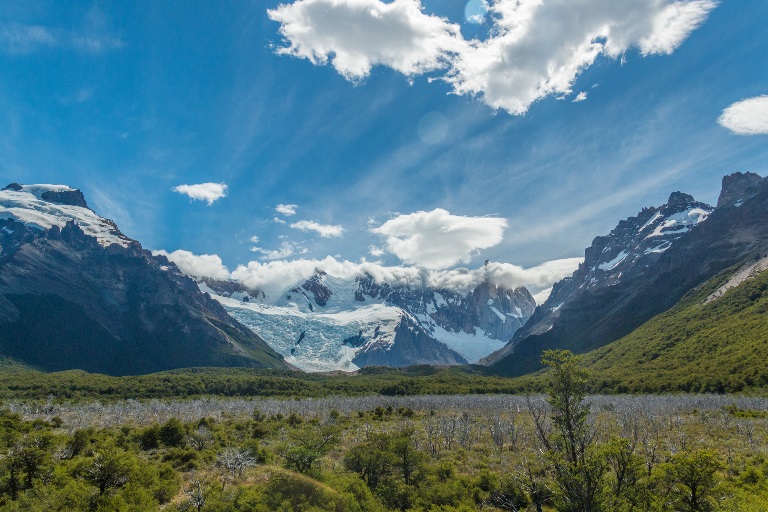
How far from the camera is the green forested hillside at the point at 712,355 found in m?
130

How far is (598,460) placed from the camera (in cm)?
2088

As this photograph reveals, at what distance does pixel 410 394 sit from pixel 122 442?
13514 cm

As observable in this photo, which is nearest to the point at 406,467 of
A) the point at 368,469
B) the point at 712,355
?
the point at 368,469

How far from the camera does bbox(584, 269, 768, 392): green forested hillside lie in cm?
13050

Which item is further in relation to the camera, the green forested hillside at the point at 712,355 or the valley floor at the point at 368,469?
the green forested hillside at the point at 712,355

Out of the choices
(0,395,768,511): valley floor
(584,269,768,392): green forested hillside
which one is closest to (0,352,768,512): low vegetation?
(0,395,768,511): valley floor

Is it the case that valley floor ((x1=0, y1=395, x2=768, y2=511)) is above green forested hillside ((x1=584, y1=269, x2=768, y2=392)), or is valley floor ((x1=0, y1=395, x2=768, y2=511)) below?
below

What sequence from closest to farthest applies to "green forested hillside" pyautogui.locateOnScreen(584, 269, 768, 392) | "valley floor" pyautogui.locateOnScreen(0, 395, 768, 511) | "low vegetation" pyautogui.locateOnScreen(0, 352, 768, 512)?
"low vegetation" pyautogui.locateOnScreen(0, 352, 768, 512) < "valley floor" pyautogui.locateOnScreen(0, 395, 768, 511) < "green forested hillside" pyautogui.locateOnScreen(584, 269, 768, 392)

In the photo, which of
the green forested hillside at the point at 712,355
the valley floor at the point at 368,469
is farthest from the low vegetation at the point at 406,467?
the green forested hillside at the point at 712,355

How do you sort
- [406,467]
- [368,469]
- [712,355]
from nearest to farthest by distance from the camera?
[368,469]
[406,467]
[712,355]

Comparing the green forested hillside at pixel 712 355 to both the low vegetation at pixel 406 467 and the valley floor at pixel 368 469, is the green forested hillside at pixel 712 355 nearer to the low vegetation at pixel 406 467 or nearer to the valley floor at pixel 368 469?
the low vegetation at pixel 406 467

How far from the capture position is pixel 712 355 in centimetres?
15475

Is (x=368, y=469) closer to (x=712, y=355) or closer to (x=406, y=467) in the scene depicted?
(x=406, y=467)

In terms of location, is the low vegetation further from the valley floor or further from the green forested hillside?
the green forested hillside
